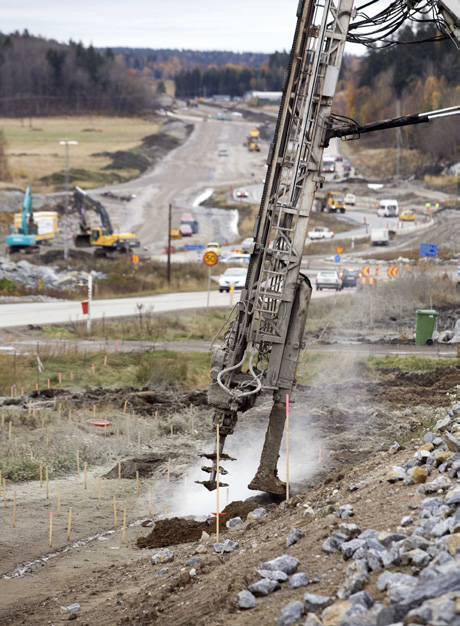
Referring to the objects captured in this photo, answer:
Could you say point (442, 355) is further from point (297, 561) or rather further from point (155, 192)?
point (155, 192)

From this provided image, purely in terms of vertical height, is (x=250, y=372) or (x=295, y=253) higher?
(x=295, y=253)

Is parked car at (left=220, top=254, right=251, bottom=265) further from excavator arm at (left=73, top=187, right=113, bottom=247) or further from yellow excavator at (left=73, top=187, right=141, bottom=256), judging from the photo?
excavator arm at (left=73, top=187, right=113, bottom=247)

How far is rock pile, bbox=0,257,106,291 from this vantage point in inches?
1946

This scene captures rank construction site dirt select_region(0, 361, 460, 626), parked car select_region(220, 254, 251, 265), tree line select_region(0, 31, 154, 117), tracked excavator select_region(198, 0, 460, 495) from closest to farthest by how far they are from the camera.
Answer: construction site dirt select_region(0, 361, 460, 626) < tracked excavator select_region(198, 0, 460, 495) < parked car select_region(220, 254, 251, 265) < tree line select_region(0, 31, 154, 117)

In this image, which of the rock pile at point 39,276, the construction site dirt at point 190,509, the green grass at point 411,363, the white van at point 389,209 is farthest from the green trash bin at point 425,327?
the white van at point 389,209

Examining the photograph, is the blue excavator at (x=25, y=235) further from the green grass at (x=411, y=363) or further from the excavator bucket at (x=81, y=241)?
the green grass at (x=411, y=363)

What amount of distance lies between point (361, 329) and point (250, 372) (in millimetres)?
21671

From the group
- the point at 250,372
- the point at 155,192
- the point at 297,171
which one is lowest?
the point at 155,192

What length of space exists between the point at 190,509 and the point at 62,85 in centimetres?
16097

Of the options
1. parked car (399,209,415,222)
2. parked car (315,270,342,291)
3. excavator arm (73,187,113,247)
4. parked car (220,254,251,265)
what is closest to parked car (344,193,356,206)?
parked car (399,209,415,222)

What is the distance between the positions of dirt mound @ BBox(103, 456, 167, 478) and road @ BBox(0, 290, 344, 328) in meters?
17.1

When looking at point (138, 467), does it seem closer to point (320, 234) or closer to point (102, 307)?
point (102, 307)

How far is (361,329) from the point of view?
37.3m

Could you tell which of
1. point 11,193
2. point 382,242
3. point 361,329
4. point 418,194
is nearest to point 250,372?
point 361,329
